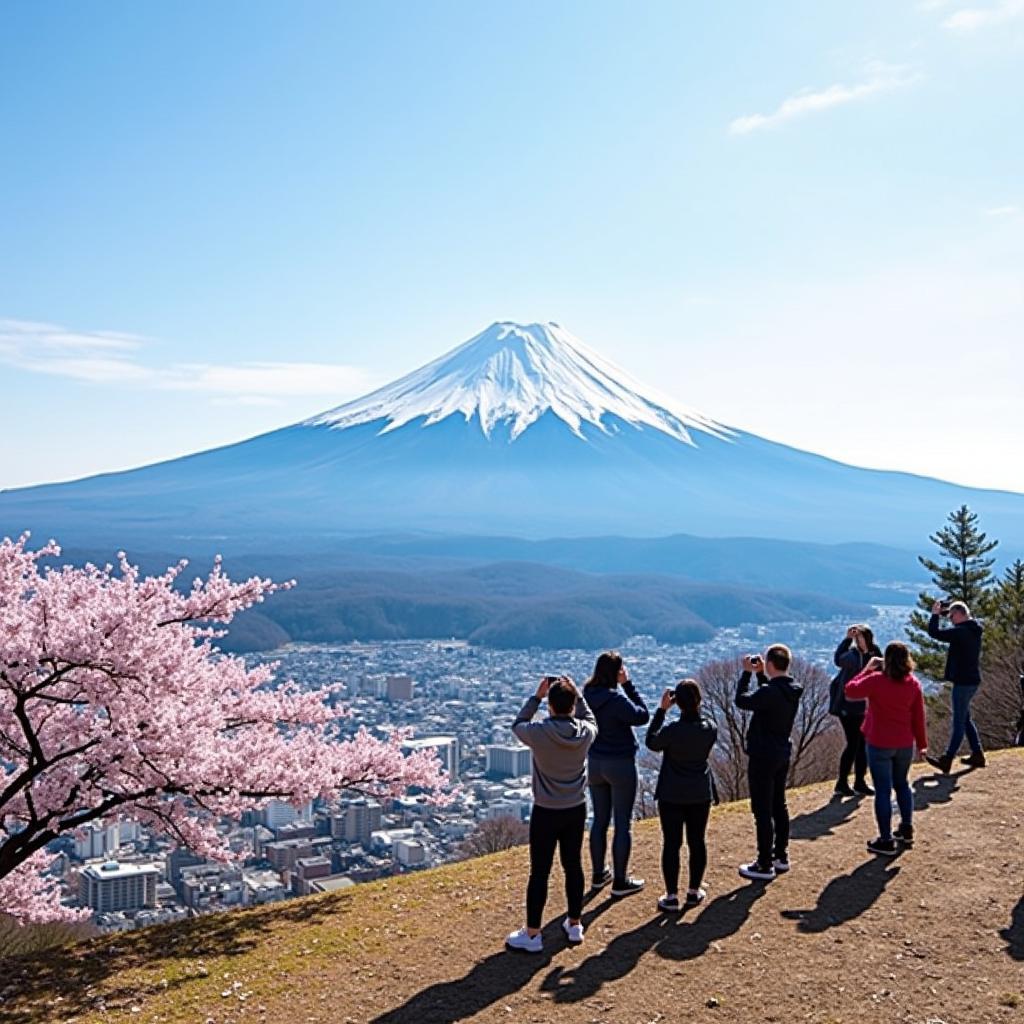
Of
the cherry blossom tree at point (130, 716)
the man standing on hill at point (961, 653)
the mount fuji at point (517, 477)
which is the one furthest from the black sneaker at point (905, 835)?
the mount fuji at point (517, 477)

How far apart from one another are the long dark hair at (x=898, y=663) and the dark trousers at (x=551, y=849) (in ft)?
8.37

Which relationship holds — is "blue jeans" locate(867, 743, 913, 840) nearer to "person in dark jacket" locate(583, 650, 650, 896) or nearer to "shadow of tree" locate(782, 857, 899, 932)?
"shadow of tree" locate(782, 857, 899, 932)

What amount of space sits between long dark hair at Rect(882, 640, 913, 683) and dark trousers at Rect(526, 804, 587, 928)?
2.55m

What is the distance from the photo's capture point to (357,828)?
18.5 metres

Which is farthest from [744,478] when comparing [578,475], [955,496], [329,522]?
[329,522]

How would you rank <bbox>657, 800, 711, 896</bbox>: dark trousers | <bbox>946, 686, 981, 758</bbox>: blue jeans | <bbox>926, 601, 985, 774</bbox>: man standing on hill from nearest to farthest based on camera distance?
<bbox>657, 800, 711, 896</bbox>: dark trousers
<bbox>926, 601, 985, 774</bbox>: man standing on hill
<bbox>946, 686, 981, 758</bbox>: blue jeans

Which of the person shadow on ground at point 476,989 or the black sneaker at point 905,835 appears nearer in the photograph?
the person shadow on ground at point 476,989

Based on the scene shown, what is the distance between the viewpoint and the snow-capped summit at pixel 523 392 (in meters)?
175

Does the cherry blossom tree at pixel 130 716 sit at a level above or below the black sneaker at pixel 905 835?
above

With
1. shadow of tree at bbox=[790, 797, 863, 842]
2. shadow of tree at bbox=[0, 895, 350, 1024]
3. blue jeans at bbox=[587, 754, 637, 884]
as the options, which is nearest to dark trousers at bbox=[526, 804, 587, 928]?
blue jeans at bbox=[587, 754, 637, 884]

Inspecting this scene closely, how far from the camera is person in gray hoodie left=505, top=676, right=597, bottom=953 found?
17.8ft

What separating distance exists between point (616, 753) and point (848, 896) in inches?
68.2

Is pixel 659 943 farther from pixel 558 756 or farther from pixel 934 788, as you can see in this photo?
pixel 934 788

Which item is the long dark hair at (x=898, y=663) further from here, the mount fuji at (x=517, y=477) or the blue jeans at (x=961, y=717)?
the mount fuji at (x=517, y=477)
